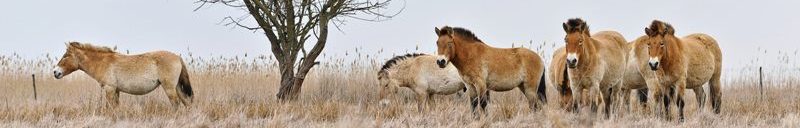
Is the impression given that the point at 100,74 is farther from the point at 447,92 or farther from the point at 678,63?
the point at 678,63

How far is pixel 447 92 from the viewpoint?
40.9 ft

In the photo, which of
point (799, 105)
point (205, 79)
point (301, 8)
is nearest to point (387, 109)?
point (301, 8)

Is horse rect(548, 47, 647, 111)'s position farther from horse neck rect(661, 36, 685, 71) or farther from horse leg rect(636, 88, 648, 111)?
horse neck rect(661, 36, 685, 71)

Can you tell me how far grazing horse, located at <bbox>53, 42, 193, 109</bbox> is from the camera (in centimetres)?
1130

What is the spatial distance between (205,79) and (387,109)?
24.1 ft

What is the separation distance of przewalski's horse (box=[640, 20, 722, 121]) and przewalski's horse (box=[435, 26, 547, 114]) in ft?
3.99

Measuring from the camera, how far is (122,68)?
37.1 feet

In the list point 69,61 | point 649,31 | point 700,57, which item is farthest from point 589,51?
point 69,61

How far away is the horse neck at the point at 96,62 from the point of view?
1132 centimetres

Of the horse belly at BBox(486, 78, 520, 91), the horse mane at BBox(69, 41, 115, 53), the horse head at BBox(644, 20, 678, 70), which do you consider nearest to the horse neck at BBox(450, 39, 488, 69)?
the horse belly at BBox(486, 78, 520, 91)

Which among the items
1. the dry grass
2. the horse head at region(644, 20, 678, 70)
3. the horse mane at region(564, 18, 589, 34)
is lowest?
the dry grass

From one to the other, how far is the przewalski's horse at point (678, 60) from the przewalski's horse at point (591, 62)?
1.07ft

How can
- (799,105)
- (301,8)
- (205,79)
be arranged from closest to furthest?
(799,105) < (301,8) < (205,79)

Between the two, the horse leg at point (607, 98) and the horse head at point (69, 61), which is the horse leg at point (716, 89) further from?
the horse head at point (69, 61)
